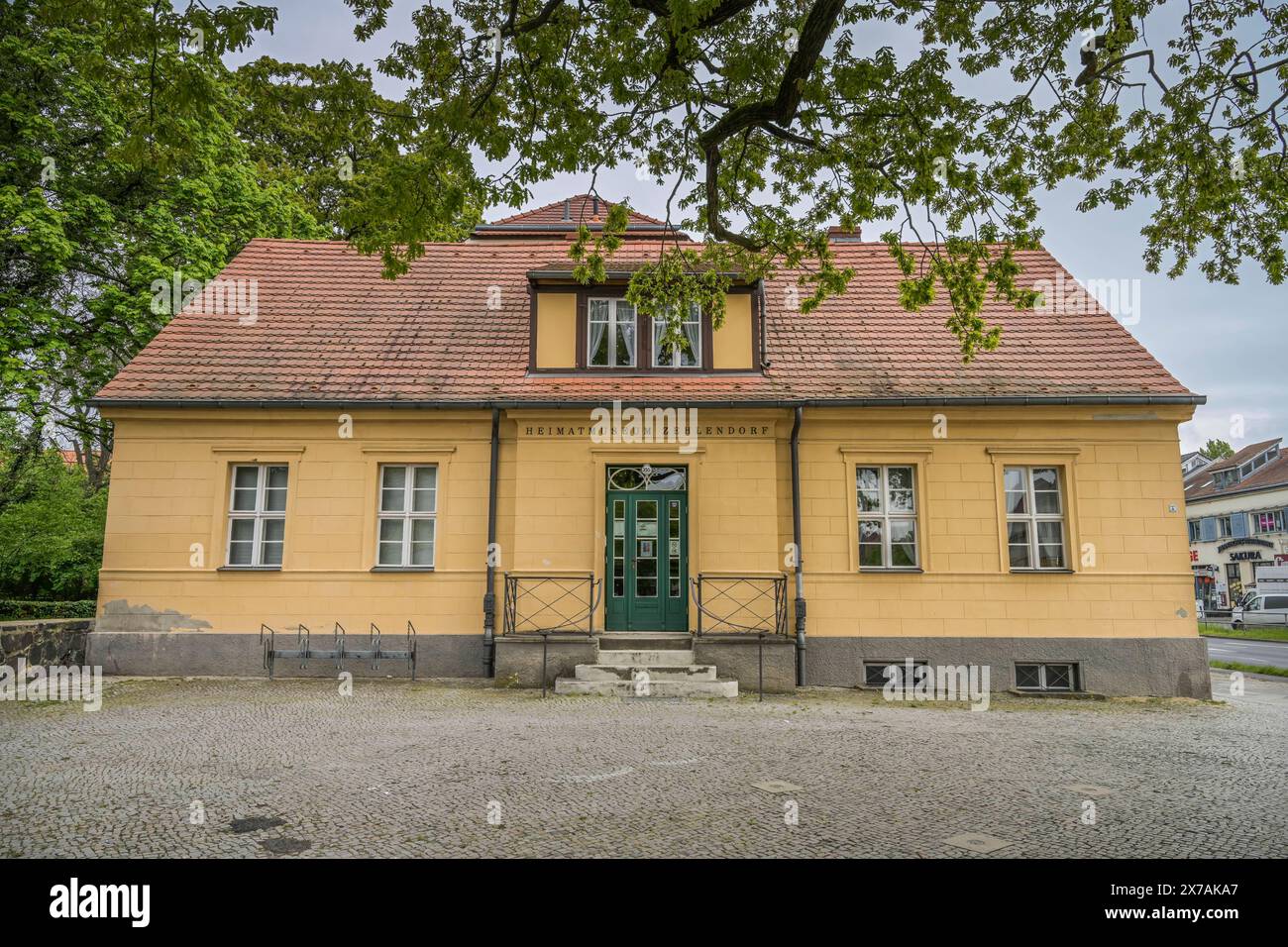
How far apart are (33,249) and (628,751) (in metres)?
14.5

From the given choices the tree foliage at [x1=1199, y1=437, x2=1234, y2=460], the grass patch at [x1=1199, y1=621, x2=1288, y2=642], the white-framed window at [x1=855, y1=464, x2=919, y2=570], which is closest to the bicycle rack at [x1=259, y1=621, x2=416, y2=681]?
the white-framed window at [x1=855, y1=464, x2=919, y2=570]

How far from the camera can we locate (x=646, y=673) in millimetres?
10297

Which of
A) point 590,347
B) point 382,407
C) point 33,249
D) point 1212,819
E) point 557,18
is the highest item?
point 33,249

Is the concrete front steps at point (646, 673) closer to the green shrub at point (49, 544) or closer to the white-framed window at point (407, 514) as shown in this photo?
the white-framed window at point (407, 514)

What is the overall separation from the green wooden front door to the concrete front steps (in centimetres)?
50

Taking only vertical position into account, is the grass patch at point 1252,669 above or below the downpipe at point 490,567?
below

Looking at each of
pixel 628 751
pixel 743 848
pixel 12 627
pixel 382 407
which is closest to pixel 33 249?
pixel 12 627

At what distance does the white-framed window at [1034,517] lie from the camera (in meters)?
11.6

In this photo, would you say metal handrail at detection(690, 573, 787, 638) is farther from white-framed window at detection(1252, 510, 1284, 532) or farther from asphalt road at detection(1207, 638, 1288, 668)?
white-framed window at detection(1252, 510, 1284, 532)

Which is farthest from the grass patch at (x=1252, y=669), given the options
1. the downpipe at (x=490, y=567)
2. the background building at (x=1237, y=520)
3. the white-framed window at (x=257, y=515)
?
the background building at (x=1237, y=520)

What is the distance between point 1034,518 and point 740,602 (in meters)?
4.78

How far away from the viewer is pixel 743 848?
4359 mm

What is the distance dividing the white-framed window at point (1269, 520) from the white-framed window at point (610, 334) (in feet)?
166
